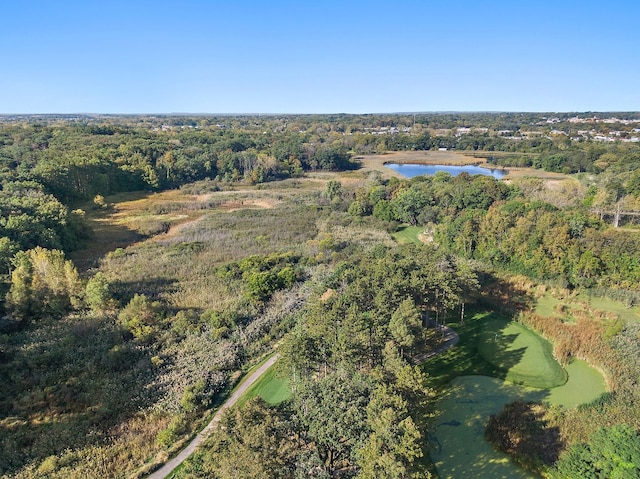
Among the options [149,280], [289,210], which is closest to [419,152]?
[289,210]

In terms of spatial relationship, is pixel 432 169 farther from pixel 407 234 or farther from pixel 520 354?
pixel 520 354

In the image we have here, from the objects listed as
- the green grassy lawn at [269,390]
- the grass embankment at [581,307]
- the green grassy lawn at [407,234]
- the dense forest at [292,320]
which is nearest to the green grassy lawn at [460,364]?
the dense forest at [292,320]

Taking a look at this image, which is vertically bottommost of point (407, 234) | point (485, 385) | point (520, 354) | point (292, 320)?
point (485, 385)

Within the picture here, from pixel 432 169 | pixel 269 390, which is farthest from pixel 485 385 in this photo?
pixel 432 169

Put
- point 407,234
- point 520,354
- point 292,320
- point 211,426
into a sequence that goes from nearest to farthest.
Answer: point 211,426, point 520,354, point 292,320, point 407,234

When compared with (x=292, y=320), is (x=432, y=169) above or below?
above

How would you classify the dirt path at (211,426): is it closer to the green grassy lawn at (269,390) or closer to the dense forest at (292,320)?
the green grassy lawn at (269,390)

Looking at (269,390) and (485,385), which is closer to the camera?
(269,390)

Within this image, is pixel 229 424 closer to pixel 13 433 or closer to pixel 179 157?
pixel 13 433
